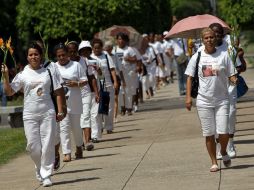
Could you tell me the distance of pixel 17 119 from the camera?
873 inches

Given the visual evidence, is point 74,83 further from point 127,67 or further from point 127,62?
point 127,67

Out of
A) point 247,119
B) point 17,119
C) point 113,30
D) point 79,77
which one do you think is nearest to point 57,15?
point 113,30

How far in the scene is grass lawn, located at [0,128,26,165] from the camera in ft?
52.6

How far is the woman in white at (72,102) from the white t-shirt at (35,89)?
2.15 m

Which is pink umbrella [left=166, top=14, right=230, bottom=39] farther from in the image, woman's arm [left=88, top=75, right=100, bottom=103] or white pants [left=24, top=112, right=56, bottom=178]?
white pants [left=24, top=112, right=56, bottom=178]

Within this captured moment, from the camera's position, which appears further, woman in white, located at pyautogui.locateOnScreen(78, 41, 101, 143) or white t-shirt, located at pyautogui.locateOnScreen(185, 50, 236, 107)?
woman in white, located at pyautogui.locateOnScreen(78, 41, 101, 143)

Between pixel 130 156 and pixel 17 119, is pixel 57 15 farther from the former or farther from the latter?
pixel 130 156

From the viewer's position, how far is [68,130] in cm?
1414

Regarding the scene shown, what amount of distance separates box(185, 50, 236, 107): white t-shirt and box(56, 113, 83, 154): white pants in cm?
257

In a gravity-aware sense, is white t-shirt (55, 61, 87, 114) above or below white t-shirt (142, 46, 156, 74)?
above

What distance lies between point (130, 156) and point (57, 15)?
1809 centimetres

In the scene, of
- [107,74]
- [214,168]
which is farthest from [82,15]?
[214,168]

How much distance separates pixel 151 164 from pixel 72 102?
1.88 metres

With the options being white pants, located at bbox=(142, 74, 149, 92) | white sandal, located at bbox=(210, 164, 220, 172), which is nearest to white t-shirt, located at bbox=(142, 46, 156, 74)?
→ white pants, located at bbox=(142, 74, 149, 92)
